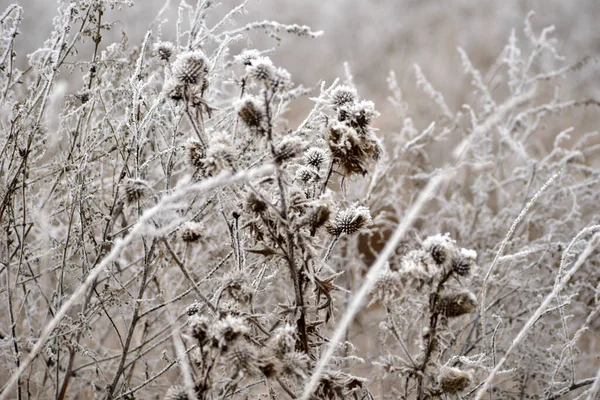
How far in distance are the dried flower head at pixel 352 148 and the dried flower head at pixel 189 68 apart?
1.21ft

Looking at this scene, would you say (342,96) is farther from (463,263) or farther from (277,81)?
(463,263)

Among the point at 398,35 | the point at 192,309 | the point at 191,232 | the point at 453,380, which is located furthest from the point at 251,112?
the point at 398,35

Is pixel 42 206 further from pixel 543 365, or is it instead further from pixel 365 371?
pixel 543 365

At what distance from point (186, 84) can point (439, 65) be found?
715cm

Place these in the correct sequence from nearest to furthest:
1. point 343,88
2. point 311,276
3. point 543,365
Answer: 1. point 311,276
2. point 343,88
3. point 543,365

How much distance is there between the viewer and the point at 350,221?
1424 mm

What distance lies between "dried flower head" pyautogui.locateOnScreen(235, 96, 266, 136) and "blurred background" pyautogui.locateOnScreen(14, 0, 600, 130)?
5117 mm

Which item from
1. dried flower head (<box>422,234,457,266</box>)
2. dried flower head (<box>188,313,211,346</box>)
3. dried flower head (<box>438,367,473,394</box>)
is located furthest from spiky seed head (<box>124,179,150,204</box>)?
dried flower head (<box>438,367,473,394</box>)

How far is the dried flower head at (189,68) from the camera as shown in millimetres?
1299

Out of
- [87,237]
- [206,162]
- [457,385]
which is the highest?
[87,237]

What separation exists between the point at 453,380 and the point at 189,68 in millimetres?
1019

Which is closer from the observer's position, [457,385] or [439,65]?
[457,385]

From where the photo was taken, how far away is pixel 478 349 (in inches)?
101

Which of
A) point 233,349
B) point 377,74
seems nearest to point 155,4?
point 377,74
